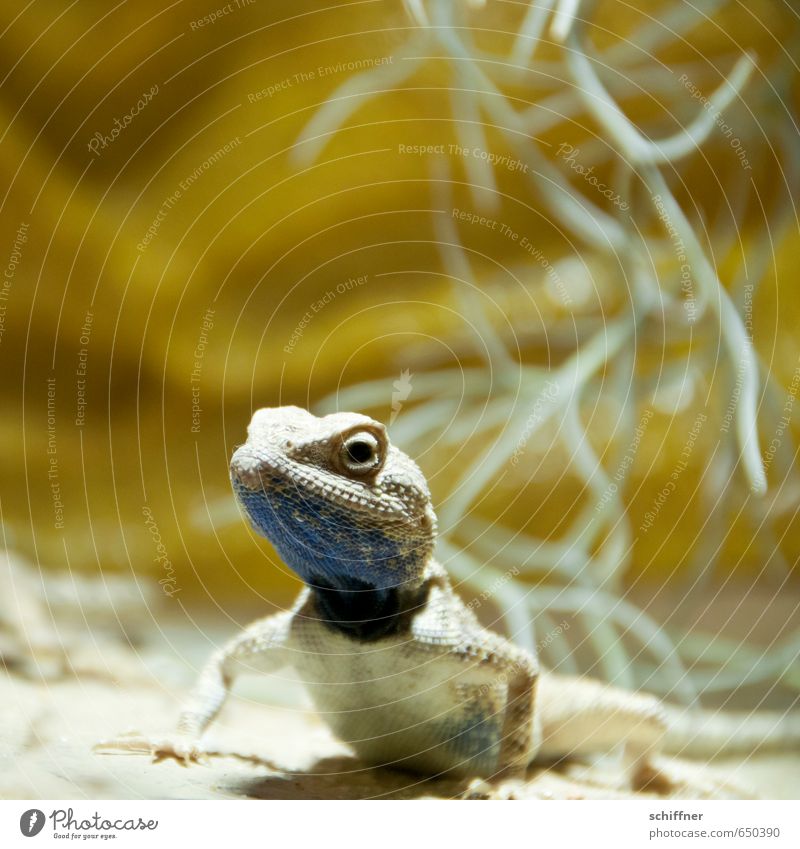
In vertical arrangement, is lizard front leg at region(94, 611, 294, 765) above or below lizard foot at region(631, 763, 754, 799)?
above

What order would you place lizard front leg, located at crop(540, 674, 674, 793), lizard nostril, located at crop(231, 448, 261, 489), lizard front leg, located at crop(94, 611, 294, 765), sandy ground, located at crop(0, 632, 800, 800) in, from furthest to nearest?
lizard front leg, located at crop(540, 674, 674, 793) < lizard front leg, located at crop(94, 611, 294, 765) < sandy ground, located at crop(0, 632, 800, 800) < lizard nostril, located at crop(231, 448, 261, 489)

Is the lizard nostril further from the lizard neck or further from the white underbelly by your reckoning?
the white underbelly

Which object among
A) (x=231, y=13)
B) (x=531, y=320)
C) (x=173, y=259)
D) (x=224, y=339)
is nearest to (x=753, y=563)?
(x=531, y=320)

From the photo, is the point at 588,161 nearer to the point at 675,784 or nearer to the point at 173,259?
the point at 173,259

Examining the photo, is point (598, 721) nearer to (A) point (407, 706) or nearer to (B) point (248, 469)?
(A) point (407, 706)

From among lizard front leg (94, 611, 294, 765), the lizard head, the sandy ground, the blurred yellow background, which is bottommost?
the sandy ground

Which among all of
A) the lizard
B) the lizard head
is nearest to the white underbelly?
the lizard
